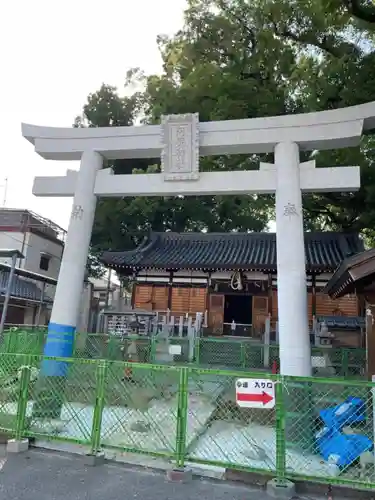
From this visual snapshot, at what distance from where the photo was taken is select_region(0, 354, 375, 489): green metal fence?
15.9 feet

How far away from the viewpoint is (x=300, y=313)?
7074mm

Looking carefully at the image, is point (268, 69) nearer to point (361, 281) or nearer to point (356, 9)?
point (356, 9)

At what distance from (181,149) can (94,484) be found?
6027 millimetres

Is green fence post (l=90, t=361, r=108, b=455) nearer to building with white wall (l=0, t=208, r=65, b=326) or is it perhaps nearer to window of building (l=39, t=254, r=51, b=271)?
building with white wall (l=0, t=208, r=65, b=326)

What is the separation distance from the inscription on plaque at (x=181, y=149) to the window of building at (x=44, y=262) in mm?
21772

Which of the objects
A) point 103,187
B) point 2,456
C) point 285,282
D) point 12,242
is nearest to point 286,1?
point 103,187

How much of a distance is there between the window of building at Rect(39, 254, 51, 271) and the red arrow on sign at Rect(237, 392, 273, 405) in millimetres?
25171

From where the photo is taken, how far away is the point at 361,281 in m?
7.13

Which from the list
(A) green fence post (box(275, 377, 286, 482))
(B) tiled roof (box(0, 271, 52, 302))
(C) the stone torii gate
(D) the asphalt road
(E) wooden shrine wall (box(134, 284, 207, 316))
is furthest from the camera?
(B) tiled roof (box(0, 271, 52, 302))

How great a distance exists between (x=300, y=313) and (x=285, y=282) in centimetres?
59

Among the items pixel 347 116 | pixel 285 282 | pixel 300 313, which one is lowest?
pixel 300 313

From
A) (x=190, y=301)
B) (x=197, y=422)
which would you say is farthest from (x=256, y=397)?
(x=190, y=301)

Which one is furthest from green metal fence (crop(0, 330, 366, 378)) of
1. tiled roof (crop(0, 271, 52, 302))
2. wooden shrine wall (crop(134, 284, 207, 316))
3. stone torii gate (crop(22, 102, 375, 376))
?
tiled roof (crop(0, 271, 52, 302))

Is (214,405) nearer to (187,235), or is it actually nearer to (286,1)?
(286,1)
